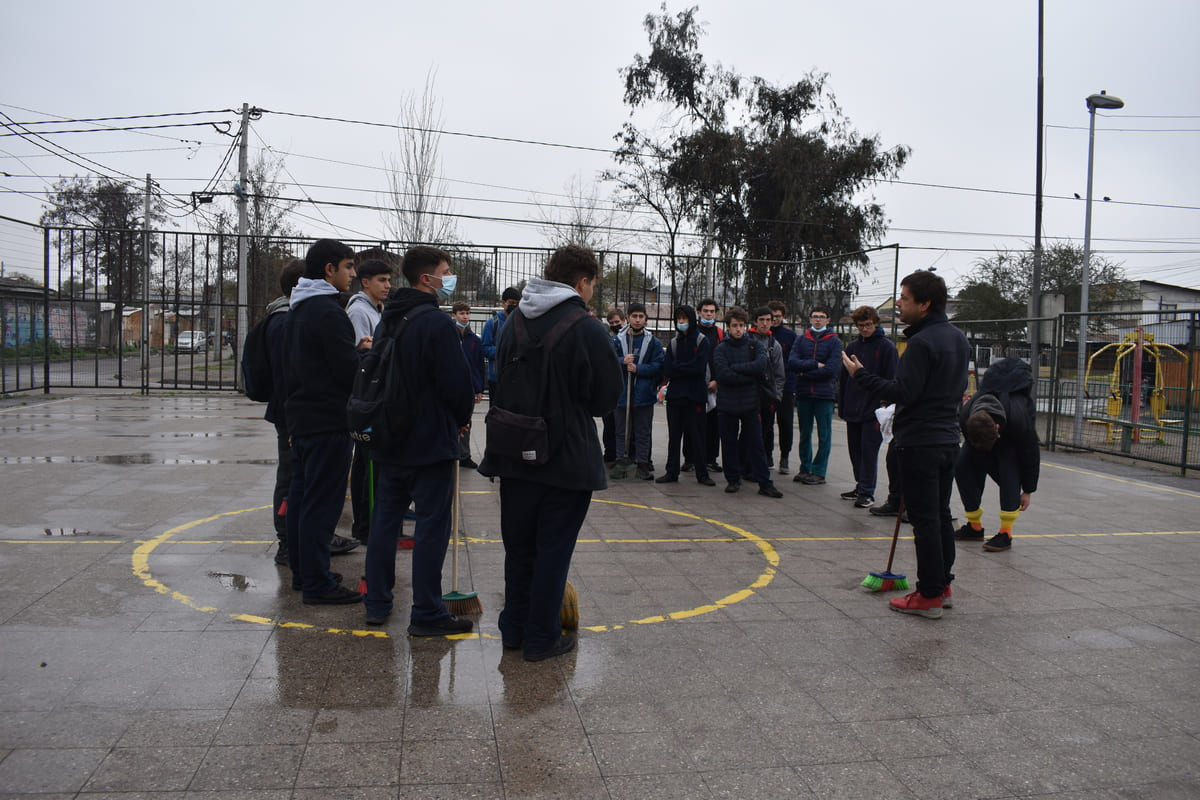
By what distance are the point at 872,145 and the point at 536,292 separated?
31.5 metres

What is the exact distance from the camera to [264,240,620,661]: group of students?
430 cm

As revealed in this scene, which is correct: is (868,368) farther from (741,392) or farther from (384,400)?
(384,400)

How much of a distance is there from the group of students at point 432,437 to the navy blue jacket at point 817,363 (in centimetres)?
573

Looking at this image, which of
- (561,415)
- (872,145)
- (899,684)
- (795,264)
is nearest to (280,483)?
(561,415)

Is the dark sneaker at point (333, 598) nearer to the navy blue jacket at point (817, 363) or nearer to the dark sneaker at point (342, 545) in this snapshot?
the dark sneaker at point (342, 545)

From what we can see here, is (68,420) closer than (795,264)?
Yes

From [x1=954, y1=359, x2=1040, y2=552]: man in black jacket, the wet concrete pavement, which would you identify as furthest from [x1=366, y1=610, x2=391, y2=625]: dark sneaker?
[x1=954, y1=359, x2=1040, y2=552]: man in black jacket

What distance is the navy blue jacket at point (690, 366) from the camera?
32.1 feet

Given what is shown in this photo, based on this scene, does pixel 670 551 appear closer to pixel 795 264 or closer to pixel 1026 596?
pixel 1026 596

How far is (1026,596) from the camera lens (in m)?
5.86

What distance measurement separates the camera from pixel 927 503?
5250mm

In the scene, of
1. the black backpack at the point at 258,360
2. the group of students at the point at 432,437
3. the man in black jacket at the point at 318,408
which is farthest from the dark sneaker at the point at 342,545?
the black backpack at the point at 258,360

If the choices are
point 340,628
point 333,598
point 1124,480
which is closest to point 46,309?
point 333,598

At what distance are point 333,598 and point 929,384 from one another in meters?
3.58
